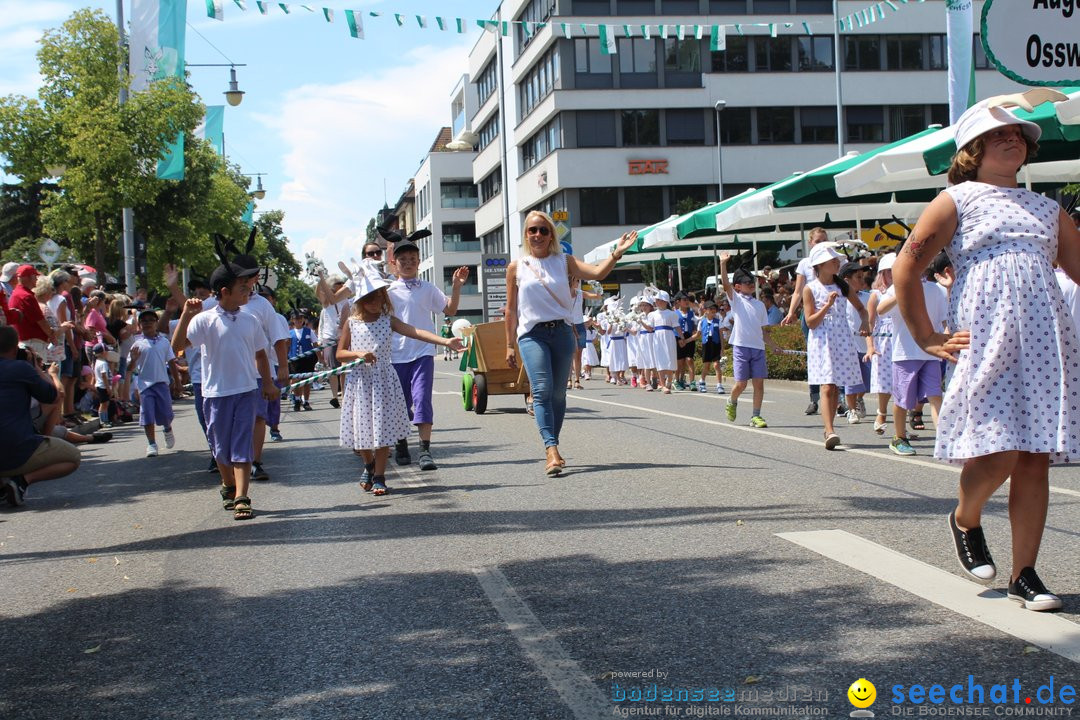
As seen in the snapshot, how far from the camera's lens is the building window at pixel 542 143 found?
53750 millimetres

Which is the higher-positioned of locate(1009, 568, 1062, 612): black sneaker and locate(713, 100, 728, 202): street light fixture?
locate(713, 100, 728, 202): street light fixture

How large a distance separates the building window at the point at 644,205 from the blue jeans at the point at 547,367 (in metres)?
44.6

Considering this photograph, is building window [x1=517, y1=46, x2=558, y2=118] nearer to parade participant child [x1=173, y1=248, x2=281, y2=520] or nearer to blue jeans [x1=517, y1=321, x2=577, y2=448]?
blue jeans [x1=517, y1=321, x2=577, y2=448]

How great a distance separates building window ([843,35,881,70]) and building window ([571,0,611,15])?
1070 centimetres

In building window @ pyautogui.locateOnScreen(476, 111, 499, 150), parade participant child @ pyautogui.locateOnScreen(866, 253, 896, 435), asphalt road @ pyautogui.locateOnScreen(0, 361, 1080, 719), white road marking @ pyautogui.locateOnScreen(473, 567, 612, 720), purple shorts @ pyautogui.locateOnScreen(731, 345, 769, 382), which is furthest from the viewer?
building window @ pyautogui.locateOnScreen(476, 111, 499, 150)

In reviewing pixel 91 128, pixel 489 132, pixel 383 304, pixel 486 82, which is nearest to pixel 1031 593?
pixel 383 304

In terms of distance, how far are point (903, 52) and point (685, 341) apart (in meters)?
35.8

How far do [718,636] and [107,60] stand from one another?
97.4ft

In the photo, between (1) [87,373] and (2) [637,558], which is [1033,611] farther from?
(1) [87,373]

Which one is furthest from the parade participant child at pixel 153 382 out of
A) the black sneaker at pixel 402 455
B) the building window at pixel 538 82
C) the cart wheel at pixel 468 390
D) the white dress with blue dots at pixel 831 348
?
the building window at pixel 538 82

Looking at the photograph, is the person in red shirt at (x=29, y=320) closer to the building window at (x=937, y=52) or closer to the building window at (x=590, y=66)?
the building window at (x=590, y=66)

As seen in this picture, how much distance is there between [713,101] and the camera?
53406 mm

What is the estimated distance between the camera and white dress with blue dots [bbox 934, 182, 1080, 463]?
15.2 feet

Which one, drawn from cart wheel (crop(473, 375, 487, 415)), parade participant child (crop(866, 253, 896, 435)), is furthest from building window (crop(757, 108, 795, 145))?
parade participant child (crop(866, 253, 896, 435))
